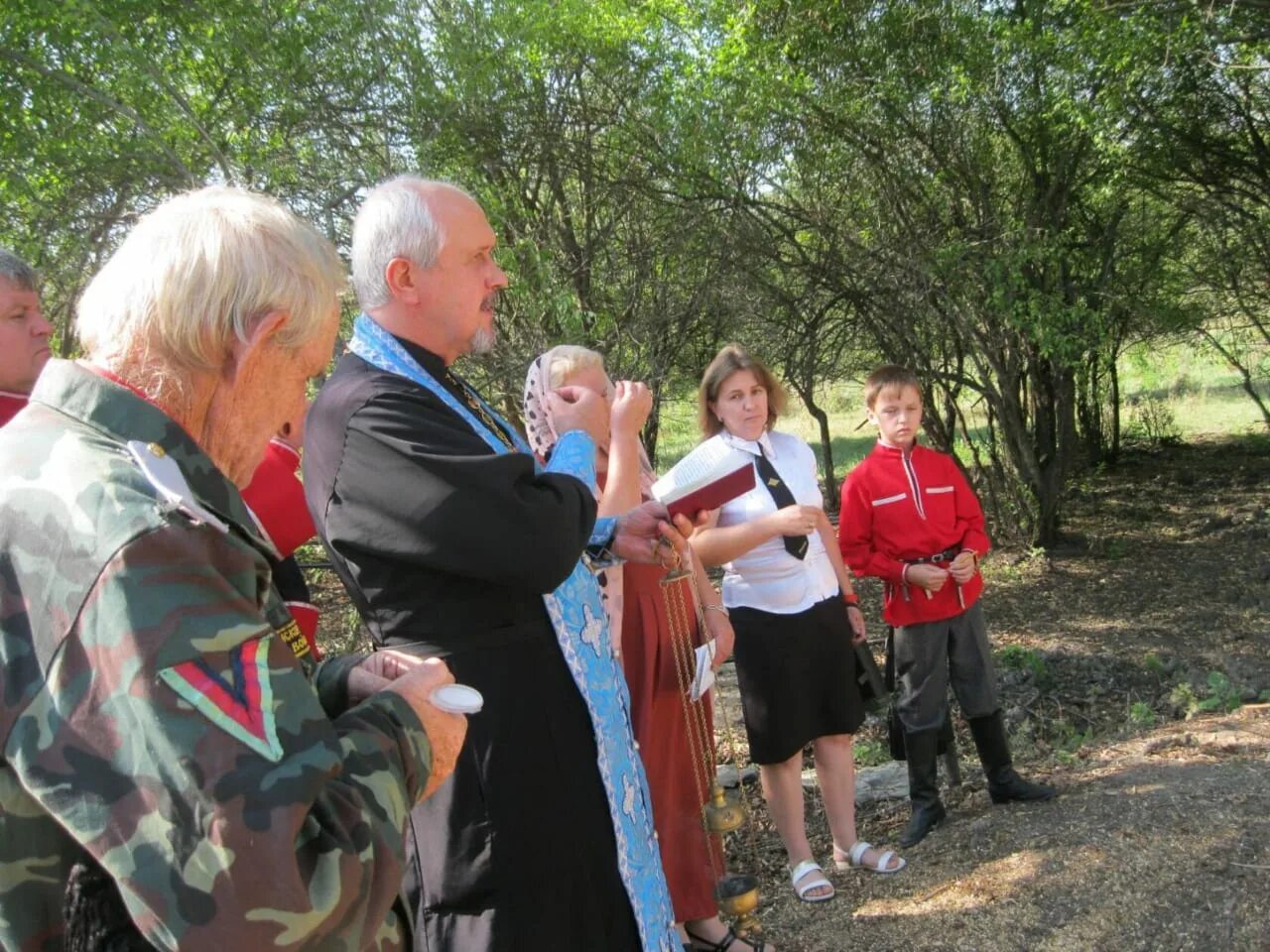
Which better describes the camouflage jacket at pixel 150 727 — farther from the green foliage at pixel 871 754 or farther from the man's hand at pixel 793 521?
the green foliage at pixel 871 754

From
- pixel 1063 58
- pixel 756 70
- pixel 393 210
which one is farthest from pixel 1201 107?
pixel 393 210

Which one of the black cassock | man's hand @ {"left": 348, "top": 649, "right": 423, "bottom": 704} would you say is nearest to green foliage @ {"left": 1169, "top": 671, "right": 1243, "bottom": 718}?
the black cassock

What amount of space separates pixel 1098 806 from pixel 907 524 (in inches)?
49.8

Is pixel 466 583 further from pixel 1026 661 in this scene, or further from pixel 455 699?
pixel 1026 661

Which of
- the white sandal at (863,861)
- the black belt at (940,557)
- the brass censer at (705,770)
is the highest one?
the black belt at (940,557)

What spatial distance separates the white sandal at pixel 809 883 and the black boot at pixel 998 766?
0.96 metres

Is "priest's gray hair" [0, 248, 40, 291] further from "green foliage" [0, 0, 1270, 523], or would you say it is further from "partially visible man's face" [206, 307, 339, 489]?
"green foliage" [0, 0, 1270, 523]

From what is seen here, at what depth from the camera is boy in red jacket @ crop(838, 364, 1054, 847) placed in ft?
14.3

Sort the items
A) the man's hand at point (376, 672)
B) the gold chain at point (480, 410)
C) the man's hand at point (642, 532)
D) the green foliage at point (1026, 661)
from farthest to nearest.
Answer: the green foliage at point (1026, 661), the man's hand at point (642, 532), the gold chain at point (480, 410), the man's hand at point (376, 672)

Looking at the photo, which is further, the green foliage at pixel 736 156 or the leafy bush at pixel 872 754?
the green foliage at pixel 736 156

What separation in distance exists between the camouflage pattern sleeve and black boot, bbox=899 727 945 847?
359 centimetres

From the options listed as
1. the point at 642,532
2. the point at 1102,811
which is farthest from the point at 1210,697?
the point at 642,532

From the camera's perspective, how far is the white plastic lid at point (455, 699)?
55.2 inches

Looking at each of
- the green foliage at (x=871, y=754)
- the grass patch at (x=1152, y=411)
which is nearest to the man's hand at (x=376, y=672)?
the green foliage at (x=871, y=754)
